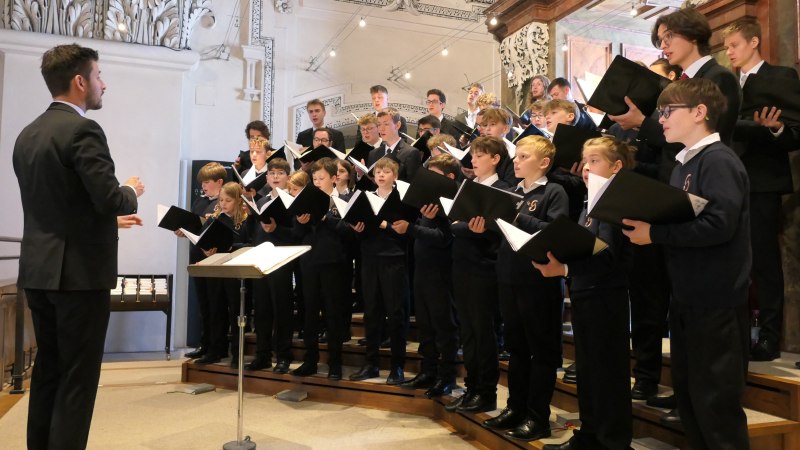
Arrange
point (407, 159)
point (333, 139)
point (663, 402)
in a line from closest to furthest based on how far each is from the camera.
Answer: point (663, 402) → point (407, 159) → point (333, 139)

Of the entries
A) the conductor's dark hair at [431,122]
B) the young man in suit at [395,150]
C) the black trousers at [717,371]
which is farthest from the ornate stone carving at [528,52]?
the black trousers at [717,371]

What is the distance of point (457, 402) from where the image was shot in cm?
330

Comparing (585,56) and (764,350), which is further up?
(585,56)

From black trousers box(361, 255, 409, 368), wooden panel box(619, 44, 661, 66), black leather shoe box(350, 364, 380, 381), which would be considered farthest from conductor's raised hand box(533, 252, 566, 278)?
wooden panel box(619, 44, 661, 66)

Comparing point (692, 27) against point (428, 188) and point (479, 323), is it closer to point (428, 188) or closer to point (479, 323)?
point (428, 188)

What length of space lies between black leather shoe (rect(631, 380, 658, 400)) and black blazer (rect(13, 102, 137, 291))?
207 centimetres

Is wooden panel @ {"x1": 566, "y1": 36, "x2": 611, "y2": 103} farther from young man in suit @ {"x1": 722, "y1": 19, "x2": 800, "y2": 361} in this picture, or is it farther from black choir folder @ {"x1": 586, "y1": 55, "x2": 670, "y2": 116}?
black choir folder @ {"x1": 586, "y1": 55, "x2": 670, "y2": 116}

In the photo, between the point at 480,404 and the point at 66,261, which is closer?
the point at 66,261

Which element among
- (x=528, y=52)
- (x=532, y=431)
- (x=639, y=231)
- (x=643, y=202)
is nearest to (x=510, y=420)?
(x=532, y=431)

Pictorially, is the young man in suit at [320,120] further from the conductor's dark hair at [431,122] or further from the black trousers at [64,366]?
the black trousers at [64,366]

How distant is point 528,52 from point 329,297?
2.79m

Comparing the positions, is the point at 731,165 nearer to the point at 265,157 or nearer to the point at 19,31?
the point at 265,157

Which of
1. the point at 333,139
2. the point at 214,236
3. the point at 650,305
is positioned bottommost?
the point at 650,305

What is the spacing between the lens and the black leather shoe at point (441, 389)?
3547 mm
